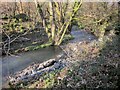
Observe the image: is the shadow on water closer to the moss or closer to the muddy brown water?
the muddy brown water

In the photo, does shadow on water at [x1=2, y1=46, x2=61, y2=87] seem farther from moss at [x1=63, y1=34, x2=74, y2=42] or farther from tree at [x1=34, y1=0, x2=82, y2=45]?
moss at [x1=63, y1=34, x2=74, y2=42]

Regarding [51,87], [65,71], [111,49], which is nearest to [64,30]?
[111,49]

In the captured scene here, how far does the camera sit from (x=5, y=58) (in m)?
11.9

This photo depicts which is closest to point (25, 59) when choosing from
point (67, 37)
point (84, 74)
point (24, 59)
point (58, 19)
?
point (24, 59)

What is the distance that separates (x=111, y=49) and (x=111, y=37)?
1549mm

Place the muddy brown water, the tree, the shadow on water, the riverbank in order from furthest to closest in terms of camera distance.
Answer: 1. the tree
2. the shadow on water
3. the muddy brown water
4. the riverbank

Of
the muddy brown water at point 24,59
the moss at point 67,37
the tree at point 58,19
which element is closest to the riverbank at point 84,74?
the muddy brown water at point 24,59

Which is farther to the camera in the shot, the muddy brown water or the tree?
the tree

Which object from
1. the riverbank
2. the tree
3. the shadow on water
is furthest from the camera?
the tree

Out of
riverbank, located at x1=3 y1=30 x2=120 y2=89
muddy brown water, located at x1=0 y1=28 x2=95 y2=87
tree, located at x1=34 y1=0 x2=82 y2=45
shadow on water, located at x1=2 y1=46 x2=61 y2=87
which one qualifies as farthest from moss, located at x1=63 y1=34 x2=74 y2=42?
riverbank, located at x1=3 y1=30 x2=120 y2=89

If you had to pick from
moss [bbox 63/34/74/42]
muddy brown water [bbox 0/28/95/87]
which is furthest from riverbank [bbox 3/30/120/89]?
moss [bbox 63/34/74/42]

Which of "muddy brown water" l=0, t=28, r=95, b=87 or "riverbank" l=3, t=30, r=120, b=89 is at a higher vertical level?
"riverbank" l=3, t=30, r=120, b=89

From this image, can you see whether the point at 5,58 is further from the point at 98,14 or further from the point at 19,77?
the point at 98,14

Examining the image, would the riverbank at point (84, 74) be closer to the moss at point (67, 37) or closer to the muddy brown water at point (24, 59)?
the muddy brown water at point (24, 59)
